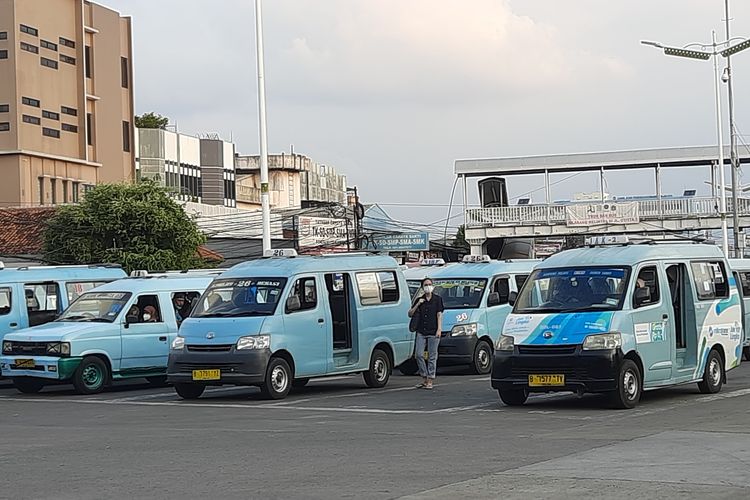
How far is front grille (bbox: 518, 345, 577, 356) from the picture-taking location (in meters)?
15.7

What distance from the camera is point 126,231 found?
1582 inches

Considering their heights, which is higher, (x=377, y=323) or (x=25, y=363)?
(x=377, y=323)

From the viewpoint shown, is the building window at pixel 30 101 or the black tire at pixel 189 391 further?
the building window at pixel 30 101

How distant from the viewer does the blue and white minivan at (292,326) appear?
18266 millimetres

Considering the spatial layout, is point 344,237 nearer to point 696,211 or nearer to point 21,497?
point 696,211

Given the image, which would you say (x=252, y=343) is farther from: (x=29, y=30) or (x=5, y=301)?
(x=29, y=30)

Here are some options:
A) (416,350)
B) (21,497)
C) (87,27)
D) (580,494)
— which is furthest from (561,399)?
(87,27)

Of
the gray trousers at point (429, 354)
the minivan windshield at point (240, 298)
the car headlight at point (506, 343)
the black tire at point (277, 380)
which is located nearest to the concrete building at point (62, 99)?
the minivan windshield at point (240, 298)

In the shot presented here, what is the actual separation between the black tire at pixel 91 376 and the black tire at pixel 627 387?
31.7 feet

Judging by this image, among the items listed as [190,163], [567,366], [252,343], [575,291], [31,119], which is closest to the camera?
[567,366]

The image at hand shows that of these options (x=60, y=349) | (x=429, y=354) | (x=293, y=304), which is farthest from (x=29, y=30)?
(x=293, y=304)

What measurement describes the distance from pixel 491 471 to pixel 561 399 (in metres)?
7.51

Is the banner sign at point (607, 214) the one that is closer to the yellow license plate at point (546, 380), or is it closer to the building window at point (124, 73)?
the building window at point (124, 73)

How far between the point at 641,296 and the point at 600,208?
34.2m
